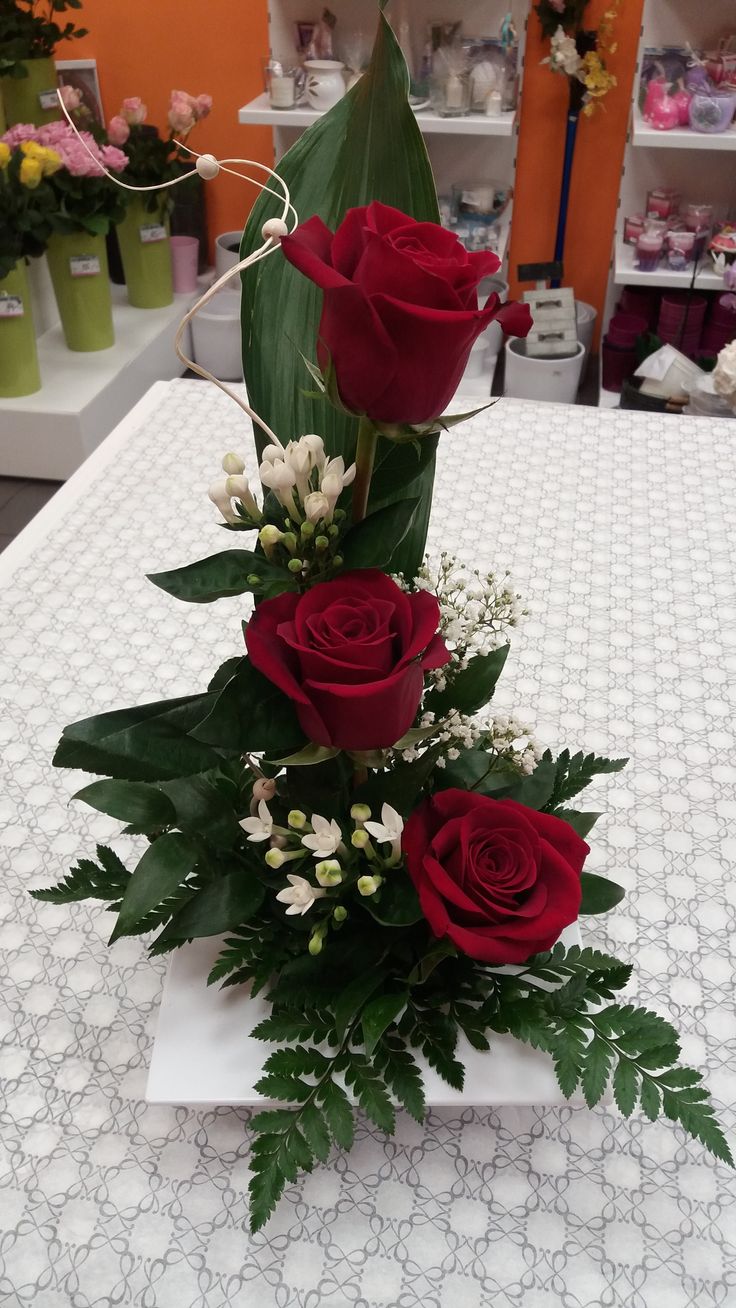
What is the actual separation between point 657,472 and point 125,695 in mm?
777

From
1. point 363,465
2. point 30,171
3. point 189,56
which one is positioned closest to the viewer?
point 363,465

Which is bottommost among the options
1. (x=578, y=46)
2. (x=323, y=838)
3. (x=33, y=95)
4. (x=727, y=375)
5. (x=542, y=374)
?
(x=542, y=374)

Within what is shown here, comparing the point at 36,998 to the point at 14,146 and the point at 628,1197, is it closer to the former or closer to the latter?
the point at 628,1197

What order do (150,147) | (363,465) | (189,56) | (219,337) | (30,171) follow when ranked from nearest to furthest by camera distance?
(363,465)
(30,171)
(150,147)
(219,337)
(189,56)

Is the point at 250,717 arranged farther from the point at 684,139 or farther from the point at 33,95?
the point at 33,95

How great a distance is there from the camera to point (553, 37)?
2.88m

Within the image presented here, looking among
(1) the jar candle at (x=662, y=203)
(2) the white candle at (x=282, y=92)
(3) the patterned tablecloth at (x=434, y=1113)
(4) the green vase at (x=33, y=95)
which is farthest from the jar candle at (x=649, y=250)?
(3) the patterned tablecloth at (x=434, y=1113)

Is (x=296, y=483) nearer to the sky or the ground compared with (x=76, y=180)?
nearer to the sky

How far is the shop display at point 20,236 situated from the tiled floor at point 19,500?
275 millimetres

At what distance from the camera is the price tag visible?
2920 millimetres

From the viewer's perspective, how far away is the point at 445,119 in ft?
9.05

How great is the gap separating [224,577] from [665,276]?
8.84 feet

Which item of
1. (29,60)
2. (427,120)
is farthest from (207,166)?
(29,60)

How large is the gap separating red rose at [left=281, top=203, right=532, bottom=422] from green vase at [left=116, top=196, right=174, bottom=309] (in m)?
2.65
